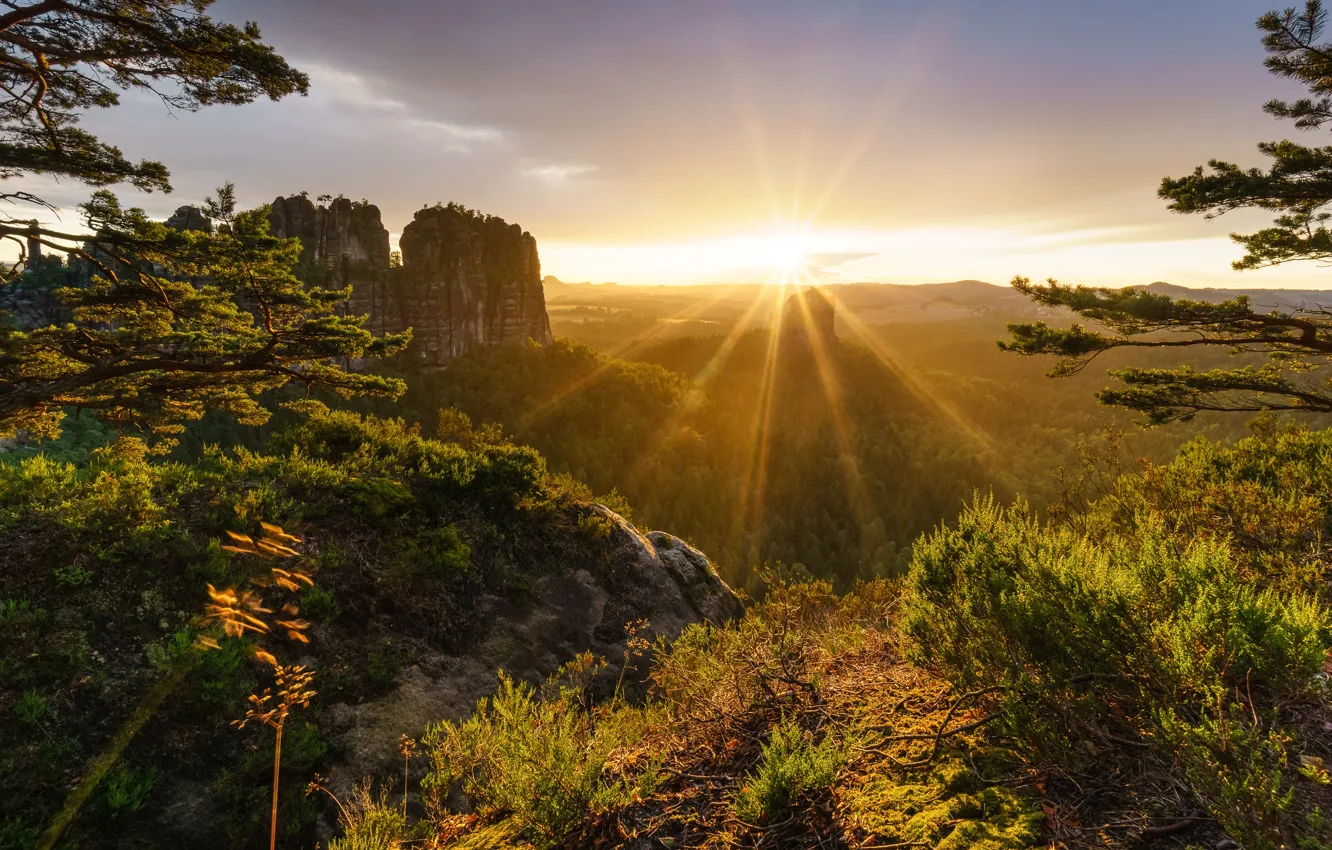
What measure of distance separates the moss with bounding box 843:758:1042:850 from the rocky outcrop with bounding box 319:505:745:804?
4765 mm

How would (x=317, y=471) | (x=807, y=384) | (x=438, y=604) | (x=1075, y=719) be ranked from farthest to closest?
1. (x=807, y=384)
2. (x=317, y=471)
3. (x=438, y=604)
4. (x=1075, y=719)

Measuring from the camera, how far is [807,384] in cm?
9300

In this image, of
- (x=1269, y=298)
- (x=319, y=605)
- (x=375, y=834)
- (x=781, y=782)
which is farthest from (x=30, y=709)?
(x=1269, y=298)

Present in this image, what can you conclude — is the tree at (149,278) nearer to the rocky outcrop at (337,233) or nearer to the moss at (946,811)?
the moss at (946,811)

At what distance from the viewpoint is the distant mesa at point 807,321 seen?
10224 cm

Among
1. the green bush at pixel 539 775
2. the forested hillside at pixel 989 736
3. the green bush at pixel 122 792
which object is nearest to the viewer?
the forested hillside at pixel 989 736

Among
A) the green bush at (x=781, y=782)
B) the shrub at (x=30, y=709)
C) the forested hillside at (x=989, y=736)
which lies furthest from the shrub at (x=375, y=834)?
the shrub at (x=30, y=709)

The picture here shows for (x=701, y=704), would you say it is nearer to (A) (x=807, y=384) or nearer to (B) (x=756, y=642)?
(B) (x=756, y=642)

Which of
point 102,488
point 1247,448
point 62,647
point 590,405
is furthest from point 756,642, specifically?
point 590,405

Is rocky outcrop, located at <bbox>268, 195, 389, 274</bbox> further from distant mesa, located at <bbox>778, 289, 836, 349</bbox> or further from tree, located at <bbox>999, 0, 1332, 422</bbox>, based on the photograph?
tree, located at <bbox>999, 0, 1332, 422</bbox>

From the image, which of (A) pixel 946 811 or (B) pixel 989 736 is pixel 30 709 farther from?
(B) pixel 989 736

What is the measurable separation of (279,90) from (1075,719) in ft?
35.7

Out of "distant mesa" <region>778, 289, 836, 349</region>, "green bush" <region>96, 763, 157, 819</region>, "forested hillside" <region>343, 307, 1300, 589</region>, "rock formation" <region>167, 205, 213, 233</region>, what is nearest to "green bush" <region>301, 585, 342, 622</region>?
"green bush" <region>96, 763, 157, 819</region>

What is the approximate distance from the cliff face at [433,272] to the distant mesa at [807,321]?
151 feet
